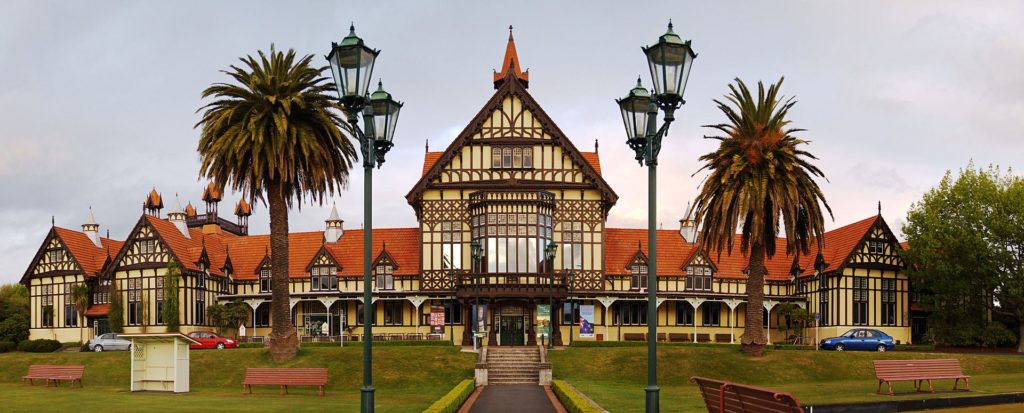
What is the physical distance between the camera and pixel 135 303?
67.2m

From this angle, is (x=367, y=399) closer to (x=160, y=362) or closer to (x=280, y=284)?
(x=160, y=362)

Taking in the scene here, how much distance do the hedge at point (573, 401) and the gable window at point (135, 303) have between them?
3876cm

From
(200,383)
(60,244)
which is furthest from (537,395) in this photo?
(60,244)

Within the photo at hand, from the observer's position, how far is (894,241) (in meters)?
65.9

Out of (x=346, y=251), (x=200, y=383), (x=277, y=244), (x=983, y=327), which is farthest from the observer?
(x=346, y=251)

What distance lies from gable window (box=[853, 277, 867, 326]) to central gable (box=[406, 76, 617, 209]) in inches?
671

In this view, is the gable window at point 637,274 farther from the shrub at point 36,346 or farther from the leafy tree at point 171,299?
the shrub at point 36,346

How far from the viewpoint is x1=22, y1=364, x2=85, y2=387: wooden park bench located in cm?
4266

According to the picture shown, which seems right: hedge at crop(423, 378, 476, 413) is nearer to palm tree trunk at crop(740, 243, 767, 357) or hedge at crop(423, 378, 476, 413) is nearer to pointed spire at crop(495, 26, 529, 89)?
palm tree trunk at crop(740, 243, 767, 357)

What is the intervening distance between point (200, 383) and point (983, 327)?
154 feet

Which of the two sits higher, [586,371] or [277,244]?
[277,244]

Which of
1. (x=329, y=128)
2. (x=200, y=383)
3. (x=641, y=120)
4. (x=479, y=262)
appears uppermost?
(x=329, y=128)

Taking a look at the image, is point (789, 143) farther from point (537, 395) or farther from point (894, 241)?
point (894, 241)

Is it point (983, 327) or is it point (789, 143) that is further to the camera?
point (983, 327)
